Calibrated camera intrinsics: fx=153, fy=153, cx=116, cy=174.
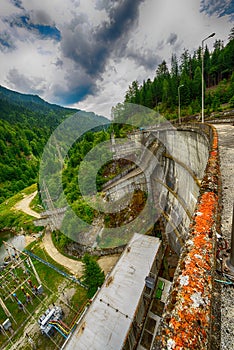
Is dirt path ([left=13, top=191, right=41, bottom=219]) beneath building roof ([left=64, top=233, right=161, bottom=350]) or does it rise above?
beneath

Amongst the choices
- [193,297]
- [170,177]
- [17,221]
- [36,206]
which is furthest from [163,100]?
[193,297]

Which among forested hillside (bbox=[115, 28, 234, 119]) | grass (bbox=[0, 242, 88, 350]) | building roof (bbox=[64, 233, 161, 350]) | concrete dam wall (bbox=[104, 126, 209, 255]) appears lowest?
grass (bbox=[0, 242, 88, 350])

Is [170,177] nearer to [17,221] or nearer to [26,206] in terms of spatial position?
[17,221]

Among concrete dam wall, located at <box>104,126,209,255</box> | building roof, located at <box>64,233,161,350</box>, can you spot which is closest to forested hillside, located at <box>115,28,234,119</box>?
concrete dam wall, located at <box>104,126,209,255</box>

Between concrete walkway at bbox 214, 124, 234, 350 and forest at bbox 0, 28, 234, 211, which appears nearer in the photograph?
concrete walkway at bbox 214, 124, 234, 350

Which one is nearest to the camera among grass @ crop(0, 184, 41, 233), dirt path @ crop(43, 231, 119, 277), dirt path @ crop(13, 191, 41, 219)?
dirt path @ crop(43, 231, 119, 277)

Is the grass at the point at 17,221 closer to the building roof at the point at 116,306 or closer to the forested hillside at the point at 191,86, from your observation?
the building roof at the point at 116,306

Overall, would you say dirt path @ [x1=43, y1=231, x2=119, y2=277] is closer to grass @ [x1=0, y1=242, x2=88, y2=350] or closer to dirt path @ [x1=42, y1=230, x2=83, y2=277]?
dirt path @ [x1=42, y1=230, x2=83, y2=277]

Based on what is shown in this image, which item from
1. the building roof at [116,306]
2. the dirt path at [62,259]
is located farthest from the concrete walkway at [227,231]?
the dirt path at [62,259]
